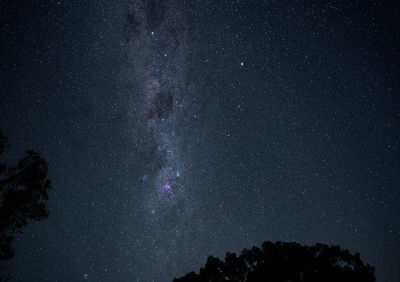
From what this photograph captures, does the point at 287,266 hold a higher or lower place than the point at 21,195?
lower

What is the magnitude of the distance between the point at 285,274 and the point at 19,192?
15.0m

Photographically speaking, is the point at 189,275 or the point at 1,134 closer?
the point at 1,134

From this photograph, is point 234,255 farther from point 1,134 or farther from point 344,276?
point 1,134

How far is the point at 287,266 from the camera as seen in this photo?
1205cm

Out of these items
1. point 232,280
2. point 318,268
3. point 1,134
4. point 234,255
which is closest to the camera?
point 1,134

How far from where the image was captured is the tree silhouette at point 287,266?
1166cm

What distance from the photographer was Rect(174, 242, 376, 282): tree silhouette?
11664 mm

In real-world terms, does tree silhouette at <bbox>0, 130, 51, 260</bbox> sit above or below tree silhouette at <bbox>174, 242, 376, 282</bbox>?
above

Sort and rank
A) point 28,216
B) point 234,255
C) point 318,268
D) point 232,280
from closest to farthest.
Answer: point 28,216 < point 318,268 < point 232,280 < point 234,255

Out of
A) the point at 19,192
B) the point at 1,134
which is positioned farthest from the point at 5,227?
the point at 1,134

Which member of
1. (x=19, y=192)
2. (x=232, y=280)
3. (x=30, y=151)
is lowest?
(x=232, y=280)

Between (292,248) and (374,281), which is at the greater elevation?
(292,248)

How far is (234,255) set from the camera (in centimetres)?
1378

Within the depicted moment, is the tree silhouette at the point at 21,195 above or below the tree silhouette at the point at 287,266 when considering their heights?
above
